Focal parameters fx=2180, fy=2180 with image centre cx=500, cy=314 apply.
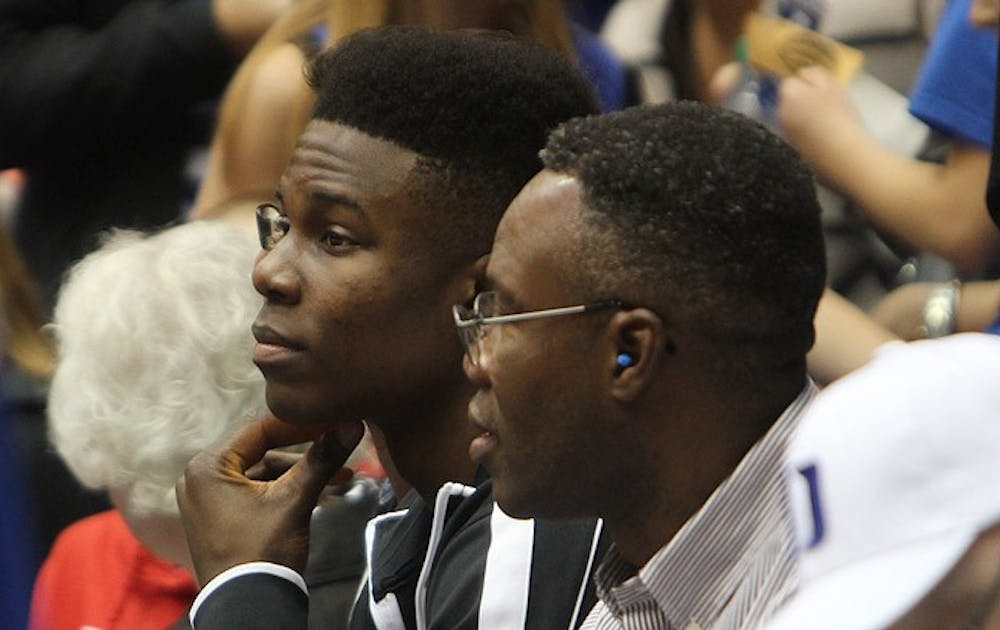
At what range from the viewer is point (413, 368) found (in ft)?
9.84

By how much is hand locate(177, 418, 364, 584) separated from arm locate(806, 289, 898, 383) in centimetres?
91

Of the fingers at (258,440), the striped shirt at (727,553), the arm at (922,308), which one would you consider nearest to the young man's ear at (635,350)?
the striped shirt at (727,553)

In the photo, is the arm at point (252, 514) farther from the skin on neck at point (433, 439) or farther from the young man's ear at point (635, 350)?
the young man's ear at point (635, 350)

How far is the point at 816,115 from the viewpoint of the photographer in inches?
152

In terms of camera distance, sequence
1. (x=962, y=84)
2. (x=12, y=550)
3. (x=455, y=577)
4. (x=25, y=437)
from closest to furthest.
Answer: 1. (x=455, y=577)
2. (x=962, y=84)
3. (x=12, y=550)
4. (x=25, y=437)

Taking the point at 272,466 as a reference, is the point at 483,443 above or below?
above

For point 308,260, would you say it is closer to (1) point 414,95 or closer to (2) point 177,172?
(1) point 414,95

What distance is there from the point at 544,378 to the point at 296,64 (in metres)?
1.86

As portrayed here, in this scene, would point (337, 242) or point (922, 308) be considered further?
point (922, 308)

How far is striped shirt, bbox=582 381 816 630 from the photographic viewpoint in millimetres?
2352

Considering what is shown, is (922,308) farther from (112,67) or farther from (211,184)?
(112,67)

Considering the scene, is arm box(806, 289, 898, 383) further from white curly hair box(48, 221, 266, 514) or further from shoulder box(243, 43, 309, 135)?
shoulder box(243, 43, 309, 135)

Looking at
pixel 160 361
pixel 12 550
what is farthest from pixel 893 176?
pixel 12 550

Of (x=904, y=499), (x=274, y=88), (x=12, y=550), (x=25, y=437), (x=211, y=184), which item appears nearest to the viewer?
(x=904, y=499)
